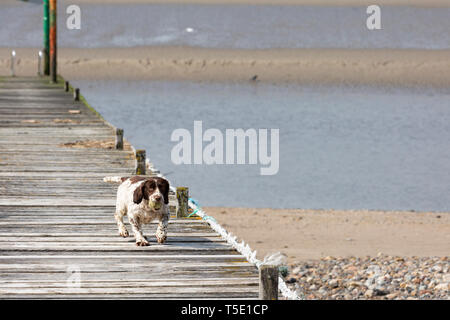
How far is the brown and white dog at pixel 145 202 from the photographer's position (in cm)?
912

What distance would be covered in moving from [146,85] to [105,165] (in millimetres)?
70872

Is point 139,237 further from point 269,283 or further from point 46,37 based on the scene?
point 46,37

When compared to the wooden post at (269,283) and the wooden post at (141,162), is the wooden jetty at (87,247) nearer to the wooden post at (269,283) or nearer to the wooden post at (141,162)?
the wooden post at (141,162)

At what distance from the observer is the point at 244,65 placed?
4008 inches

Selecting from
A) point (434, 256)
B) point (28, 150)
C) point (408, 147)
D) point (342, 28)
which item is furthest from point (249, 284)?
point (342, 28)

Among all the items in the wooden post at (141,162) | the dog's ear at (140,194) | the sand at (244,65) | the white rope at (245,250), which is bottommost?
the white rope at (245,250)

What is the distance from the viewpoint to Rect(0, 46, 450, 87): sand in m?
93.2

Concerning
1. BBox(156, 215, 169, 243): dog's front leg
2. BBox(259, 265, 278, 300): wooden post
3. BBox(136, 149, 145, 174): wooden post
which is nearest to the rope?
BBox(259, 265, 278, 300): wooden post

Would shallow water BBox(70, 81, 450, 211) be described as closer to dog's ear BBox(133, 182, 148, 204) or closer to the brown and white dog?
the brown and white dog

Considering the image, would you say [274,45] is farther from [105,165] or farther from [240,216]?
[105,165]

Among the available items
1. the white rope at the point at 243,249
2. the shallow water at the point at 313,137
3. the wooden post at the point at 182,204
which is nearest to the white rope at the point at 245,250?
the white rope at the point at 243,249

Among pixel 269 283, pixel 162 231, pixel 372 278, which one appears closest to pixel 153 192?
pixel 162 231

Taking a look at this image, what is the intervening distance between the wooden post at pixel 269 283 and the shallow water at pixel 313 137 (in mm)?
9390

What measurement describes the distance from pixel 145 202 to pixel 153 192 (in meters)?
0.16
